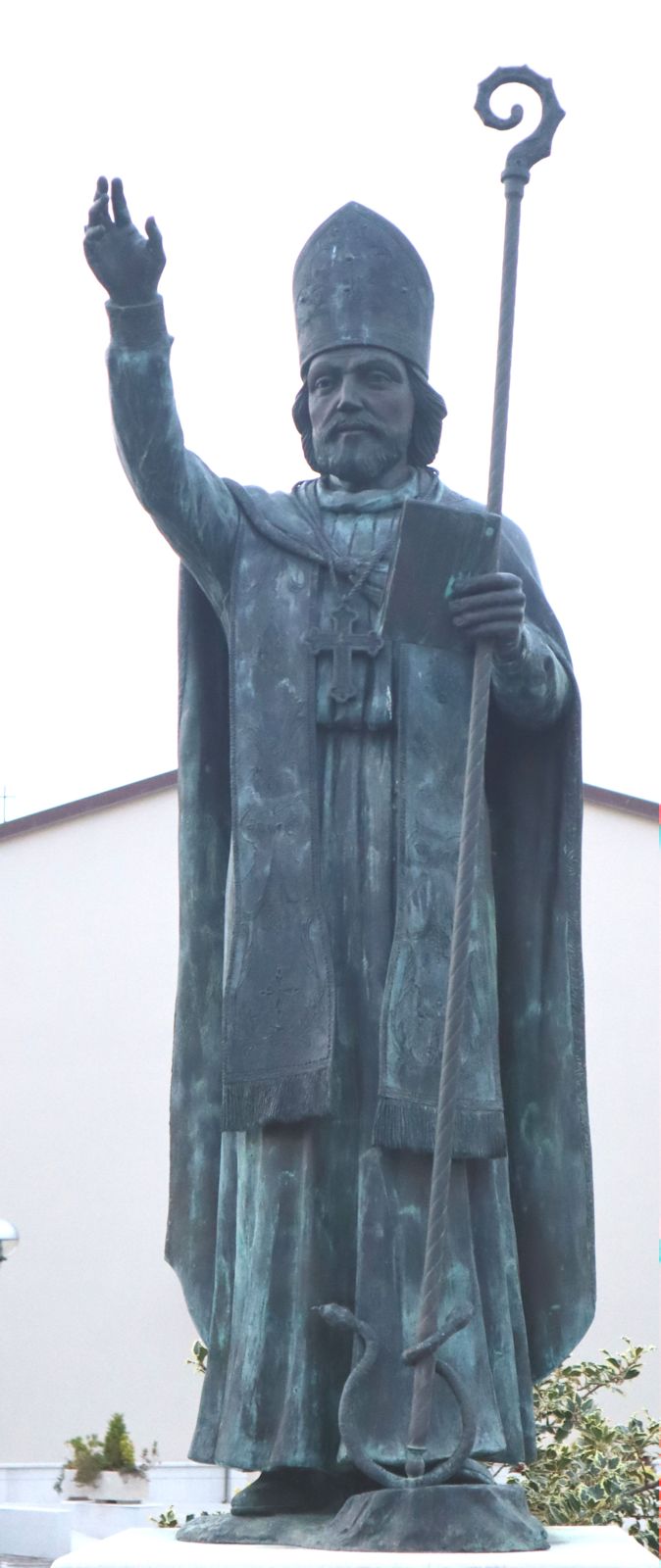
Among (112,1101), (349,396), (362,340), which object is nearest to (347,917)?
(349,396)

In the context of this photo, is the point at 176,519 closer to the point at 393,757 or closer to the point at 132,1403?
the point at 393,757

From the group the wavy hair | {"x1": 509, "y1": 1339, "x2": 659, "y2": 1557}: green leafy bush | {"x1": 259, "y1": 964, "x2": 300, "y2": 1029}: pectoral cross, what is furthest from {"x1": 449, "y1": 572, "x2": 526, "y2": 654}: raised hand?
{"x1": 509, "y1": 1339, "x2": 659, "y2": 1557}: green leafy bush

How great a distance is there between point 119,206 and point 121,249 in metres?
0.09

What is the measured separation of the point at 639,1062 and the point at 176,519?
18438 millimetres

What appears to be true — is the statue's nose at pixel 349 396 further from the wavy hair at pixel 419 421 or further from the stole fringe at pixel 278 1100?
the stole fringe at pixel 278 1100

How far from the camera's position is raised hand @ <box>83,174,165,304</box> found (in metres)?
5.04

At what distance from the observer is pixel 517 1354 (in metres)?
5.28

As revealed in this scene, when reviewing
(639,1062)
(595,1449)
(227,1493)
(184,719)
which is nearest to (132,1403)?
(227,1493)

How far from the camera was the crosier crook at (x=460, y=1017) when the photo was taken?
4.74 m

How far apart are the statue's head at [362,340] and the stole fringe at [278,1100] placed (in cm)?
150

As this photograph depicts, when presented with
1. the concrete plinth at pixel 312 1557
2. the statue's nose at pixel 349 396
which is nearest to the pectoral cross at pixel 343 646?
the statue's nose at pixel 349 396

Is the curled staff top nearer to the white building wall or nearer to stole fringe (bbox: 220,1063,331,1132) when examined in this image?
stole fringe (bbox: 220,1063,331,1132)

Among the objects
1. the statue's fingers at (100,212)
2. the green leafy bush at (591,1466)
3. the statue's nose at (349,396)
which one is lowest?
the green leafy bush at (591,1466)

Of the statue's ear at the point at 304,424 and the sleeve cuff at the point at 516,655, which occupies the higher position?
the statue's ear at the point at 304,424
